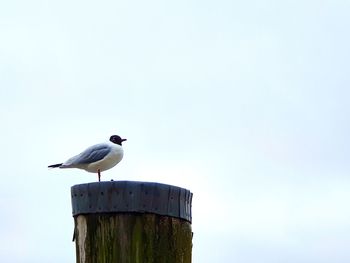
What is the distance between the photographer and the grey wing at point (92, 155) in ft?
34.3

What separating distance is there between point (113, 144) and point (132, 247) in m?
7.17

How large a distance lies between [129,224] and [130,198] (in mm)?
121

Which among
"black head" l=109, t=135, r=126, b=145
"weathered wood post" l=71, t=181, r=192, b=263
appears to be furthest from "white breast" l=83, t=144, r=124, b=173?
"weathered wood post" l=71, t=181, r=192, b=263

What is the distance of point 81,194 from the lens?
12.8ft

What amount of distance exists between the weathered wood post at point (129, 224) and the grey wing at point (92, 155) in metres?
6.59

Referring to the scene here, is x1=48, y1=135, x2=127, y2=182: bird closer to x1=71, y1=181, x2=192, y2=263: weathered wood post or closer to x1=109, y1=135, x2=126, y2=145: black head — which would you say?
x1=109, y1=135, x2=126, y2=145: black head

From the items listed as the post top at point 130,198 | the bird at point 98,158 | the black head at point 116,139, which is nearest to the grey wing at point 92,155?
the bird at point 98,158

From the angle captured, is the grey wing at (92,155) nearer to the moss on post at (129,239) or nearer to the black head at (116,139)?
the black head at (116,139)

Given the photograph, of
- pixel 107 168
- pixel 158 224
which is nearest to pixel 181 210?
pixel 158 224

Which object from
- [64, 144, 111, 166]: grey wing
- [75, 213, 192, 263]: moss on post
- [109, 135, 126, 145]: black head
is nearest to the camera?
[75, 213, 192, 263]: moss on post

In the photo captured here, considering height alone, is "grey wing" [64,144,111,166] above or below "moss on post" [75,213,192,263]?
above

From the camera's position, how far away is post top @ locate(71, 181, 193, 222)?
3.81 metres

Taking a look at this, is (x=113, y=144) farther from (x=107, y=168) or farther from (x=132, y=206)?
(x=132, y=206)

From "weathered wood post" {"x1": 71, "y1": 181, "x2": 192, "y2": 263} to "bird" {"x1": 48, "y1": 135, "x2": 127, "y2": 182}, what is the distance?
254 inches
